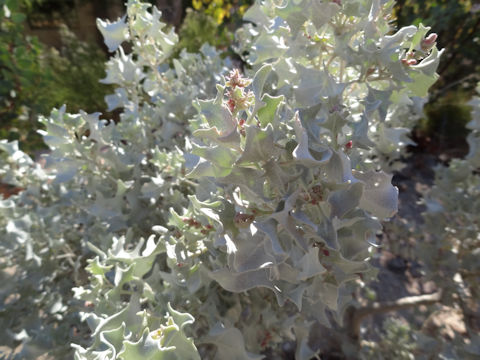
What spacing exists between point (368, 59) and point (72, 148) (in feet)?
2.35

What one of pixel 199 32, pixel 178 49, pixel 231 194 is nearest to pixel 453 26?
pixel 199 32

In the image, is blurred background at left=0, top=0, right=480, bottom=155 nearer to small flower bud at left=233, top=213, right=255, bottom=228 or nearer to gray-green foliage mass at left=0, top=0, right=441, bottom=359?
gray-green foliage mass at left=0, top=0, right=441, bottom=359

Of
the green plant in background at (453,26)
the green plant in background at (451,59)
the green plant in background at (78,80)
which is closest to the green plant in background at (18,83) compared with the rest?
Answer: the green plant in background at (78,80)

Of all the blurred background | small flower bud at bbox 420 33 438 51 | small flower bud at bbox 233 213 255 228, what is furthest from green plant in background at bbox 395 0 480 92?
small flower bud at bbox 233 213 255 228

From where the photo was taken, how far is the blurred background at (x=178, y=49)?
87.7 inches

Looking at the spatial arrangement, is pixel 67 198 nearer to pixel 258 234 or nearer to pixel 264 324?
pixel 264 324

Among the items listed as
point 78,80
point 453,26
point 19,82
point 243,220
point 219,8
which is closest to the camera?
point 243,220

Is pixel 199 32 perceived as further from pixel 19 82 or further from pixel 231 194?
pixel 231 194

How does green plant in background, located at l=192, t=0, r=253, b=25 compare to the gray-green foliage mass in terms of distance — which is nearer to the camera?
the gray-green foliage mass

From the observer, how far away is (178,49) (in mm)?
3354

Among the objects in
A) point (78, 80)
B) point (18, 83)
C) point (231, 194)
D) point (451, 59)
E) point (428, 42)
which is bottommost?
point (78, 80)

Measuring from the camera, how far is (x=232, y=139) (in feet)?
1.38

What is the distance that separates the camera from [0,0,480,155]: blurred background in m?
2.23

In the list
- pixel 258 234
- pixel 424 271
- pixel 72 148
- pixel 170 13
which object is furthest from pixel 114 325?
pixel 170 13
